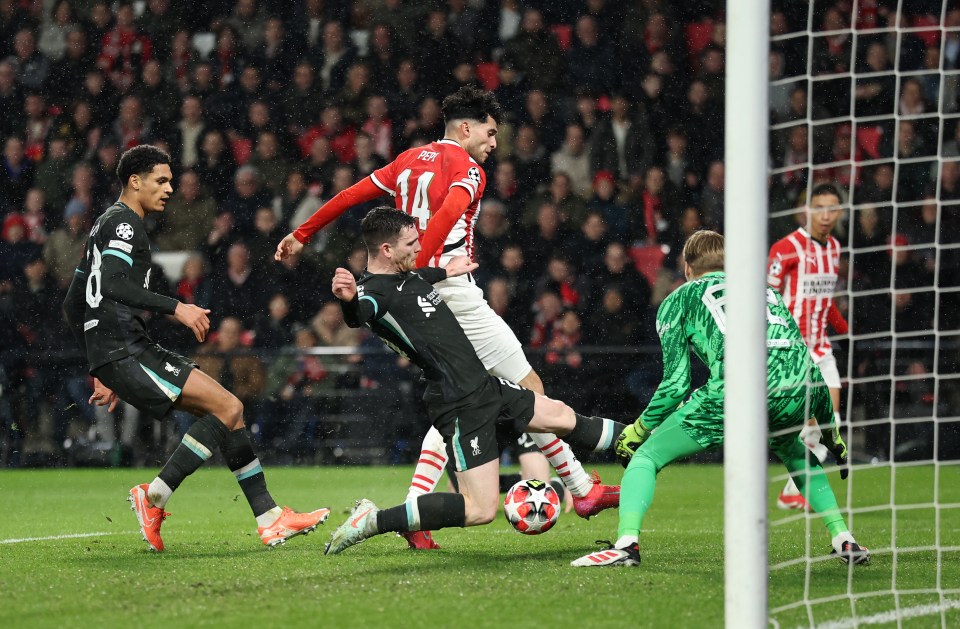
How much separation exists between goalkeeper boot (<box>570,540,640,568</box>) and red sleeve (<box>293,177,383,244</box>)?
6.83ft

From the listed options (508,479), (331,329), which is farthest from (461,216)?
(331,329)

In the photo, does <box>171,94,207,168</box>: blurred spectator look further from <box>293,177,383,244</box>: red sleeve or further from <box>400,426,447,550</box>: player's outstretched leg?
<box>400,426,447,550</box>: player's outstretched leg

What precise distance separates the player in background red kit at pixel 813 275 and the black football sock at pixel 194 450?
3.43m

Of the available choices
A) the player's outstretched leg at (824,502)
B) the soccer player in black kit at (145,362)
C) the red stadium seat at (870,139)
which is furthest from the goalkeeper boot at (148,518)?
the red stadium seat at (870,139)

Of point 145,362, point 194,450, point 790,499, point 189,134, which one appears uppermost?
point 189,134

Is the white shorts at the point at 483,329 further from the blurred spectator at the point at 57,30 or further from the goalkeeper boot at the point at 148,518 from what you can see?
the blurred spectator at the point at 57,30

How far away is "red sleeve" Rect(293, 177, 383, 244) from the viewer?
5.85 m

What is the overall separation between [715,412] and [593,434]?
793 mm

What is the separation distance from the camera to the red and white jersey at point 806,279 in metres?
7.45

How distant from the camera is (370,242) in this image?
500cm

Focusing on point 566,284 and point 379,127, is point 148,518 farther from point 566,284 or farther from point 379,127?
point 379,127

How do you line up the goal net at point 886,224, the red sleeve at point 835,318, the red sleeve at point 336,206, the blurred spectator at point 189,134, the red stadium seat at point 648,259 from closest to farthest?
the red sleeve at point 336,206 < the red sleeve at point 835,318 < the goal net at point 886,224 < the red stadium seat at point 648,259 < the blurred spectator at point 189,134

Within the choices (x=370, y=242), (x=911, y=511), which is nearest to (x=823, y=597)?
(x=370, y=242)

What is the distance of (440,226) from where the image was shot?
5.33 meters
